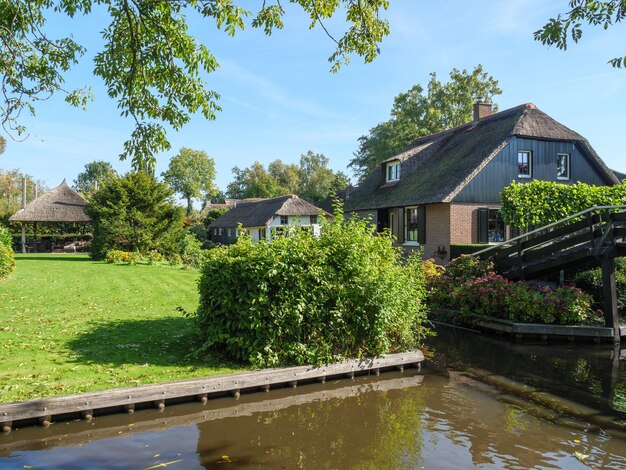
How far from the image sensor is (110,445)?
585 centimetres

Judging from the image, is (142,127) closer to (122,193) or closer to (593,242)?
(593,242)

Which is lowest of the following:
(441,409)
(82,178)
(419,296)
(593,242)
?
(441,409)

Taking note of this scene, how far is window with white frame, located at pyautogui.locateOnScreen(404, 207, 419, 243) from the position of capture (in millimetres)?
27031

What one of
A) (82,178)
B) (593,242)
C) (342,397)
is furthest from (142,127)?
(82,178)

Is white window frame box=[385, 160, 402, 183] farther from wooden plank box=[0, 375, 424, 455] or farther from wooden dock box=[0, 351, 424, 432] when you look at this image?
wooden plank box=[0, 375, 424, 455]

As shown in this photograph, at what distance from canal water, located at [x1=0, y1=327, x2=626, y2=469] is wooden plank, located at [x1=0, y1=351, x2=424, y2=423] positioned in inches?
7.8

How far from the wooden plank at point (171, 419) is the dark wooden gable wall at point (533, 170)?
17261 mm

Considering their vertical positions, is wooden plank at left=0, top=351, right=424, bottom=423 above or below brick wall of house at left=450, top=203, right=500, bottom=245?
below

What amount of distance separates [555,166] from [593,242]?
47.5 feet

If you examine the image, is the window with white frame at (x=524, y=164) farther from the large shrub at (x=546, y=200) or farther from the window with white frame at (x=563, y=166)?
the large shrub at (x=546, y=200)

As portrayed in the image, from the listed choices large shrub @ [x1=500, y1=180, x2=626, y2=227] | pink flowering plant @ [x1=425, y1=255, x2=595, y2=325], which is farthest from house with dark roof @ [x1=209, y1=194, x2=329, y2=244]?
pink flowering plant @ [x1=425, y1=255, x2=595, y2=325]

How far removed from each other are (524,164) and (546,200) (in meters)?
3.40

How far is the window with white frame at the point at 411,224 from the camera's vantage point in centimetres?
2703

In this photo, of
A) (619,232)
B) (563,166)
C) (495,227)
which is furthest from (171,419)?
(563,166)
